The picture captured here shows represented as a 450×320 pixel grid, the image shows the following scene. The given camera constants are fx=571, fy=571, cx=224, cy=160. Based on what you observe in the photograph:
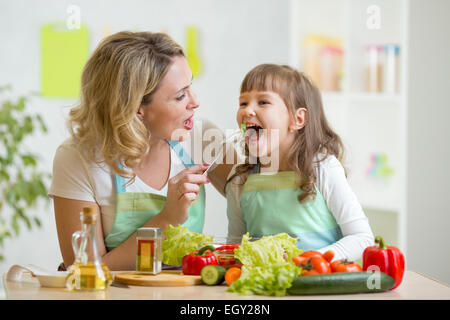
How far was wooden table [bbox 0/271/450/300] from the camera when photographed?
1.12 metres

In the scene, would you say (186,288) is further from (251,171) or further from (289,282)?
(251,171)

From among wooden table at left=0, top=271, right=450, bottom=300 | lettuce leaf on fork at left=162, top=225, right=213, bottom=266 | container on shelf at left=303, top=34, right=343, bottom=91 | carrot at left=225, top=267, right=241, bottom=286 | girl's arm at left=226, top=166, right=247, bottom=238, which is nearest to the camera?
wooden table at left=0, top=271, right=450, bottom=300

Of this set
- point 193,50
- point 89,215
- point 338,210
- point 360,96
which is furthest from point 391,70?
point 89,215

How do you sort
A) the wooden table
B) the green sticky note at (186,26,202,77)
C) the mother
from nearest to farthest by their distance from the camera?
the wooden table, the mother, the green sticky note at (186,26,202,77)

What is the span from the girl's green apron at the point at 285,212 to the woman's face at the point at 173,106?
29 cm

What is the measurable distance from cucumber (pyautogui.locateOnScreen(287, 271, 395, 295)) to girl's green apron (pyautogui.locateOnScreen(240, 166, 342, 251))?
51 cm

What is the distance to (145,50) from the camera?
169 cm

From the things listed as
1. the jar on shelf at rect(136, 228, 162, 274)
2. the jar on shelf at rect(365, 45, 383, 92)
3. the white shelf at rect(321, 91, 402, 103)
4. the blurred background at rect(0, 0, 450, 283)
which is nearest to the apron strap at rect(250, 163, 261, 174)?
the jar on shelf at rect(136, 228, 162, 274)

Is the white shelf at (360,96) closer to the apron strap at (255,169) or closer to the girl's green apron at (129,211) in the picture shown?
the apron strap at (255,169)

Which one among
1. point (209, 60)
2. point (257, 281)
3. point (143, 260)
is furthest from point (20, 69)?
point (257, 281)

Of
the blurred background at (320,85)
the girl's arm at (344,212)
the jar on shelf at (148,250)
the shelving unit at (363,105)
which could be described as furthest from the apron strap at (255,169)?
the shelving unit at (363,105)

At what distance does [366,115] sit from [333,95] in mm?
241

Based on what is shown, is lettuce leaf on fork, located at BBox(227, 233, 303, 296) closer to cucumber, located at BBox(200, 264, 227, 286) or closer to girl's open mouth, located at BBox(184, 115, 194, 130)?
cucumber, located at BBox(200, 264, 227, 286)

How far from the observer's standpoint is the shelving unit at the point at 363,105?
131 inches
